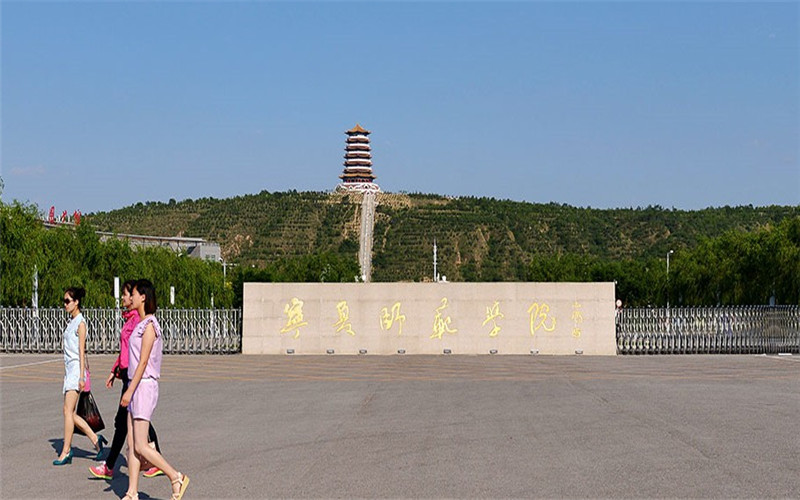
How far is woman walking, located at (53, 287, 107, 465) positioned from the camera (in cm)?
1087

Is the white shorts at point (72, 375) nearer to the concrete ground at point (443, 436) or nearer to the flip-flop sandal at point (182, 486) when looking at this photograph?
the concrete ground at point (443, 436)

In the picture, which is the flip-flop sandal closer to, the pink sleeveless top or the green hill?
the pink sleeveless top

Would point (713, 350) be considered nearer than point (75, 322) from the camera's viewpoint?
No

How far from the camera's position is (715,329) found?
33.2 m

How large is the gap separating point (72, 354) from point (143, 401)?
2.73 metres

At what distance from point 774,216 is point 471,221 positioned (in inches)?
1524

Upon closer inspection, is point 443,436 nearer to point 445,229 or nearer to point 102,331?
point 102,331

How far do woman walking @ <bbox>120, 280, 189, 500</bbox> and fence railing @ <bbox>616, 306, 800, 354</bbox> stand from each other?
26.5 meters

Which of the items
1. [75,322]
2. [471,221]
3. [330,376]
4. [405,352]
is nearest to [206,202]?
[471,221]

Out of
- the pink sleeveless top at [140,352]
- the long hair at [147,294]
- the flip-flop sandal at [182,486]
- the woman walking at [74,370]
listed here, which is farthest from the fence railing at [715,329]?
the flip-flop sandal at [182,486]

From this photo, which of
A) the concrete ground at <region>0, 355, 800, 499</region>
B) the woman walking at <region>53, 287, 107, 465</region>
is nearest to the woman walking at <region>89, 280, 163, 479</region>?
the concrete ground at <region>0, 355, 800, 499</region>

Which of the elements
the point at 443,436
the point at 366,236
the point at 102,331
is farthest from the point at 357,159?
the point at 443,436

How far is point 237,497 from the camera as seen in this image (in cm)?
880

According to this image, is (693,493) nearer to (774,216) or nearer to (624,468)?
(624,468)
